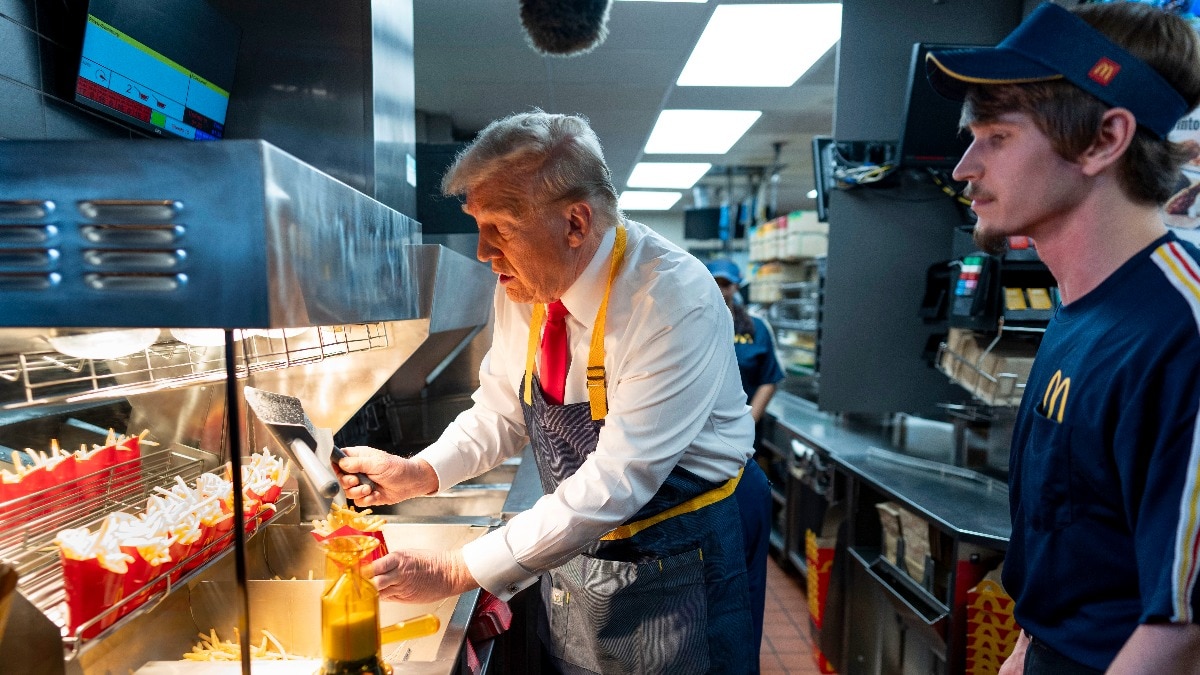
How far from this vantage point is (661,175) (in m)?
8.17

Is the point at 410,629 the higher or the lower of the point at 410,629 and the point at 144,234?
the lower

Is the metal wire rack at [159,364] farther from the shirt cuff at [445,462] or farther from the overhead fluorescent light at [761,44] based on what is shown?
the overhead fluorescent light at [761,44]

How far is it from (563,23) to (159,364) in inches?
40.9

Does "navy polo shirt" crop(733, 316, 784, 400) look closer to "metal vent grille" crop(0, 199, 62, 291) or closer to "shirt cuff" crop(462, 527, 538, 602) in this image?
"shirt cuff" crop(462, 527, 538, 602)

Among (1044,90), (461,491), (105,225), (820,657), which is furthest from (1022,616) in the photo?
(820,657)

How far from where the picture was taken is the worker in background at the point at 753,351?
13.8 feet

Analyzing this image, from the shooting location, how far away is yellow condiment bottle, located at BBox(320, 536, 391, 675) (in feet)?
2.91

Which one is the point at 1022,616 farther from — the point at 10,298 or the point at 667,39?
the point at 667,39

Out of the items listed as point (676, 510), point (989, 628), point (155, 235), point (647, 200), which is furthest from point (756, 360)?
point (647, 200)

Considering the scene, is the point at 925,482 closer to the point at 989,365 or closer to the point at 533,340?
the point at 989,365

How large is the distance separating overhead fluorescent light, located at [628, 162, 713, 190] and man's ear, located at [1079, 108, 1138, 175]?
6505 mm

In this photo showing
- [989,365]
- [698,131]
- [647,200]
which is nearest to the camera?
[989,365]

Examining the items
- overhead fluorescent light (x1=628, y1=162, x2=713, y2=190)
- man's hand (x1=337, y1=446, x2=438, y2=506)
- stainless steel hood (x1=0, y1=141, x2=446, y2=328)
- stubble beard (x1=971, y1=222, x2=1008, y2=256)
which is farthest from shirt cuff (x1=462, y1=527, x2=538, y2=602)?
overhead fluorescent light (x1=628, y1=162, x2=713, y2=190)

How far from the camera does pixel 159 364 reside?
1226mm
